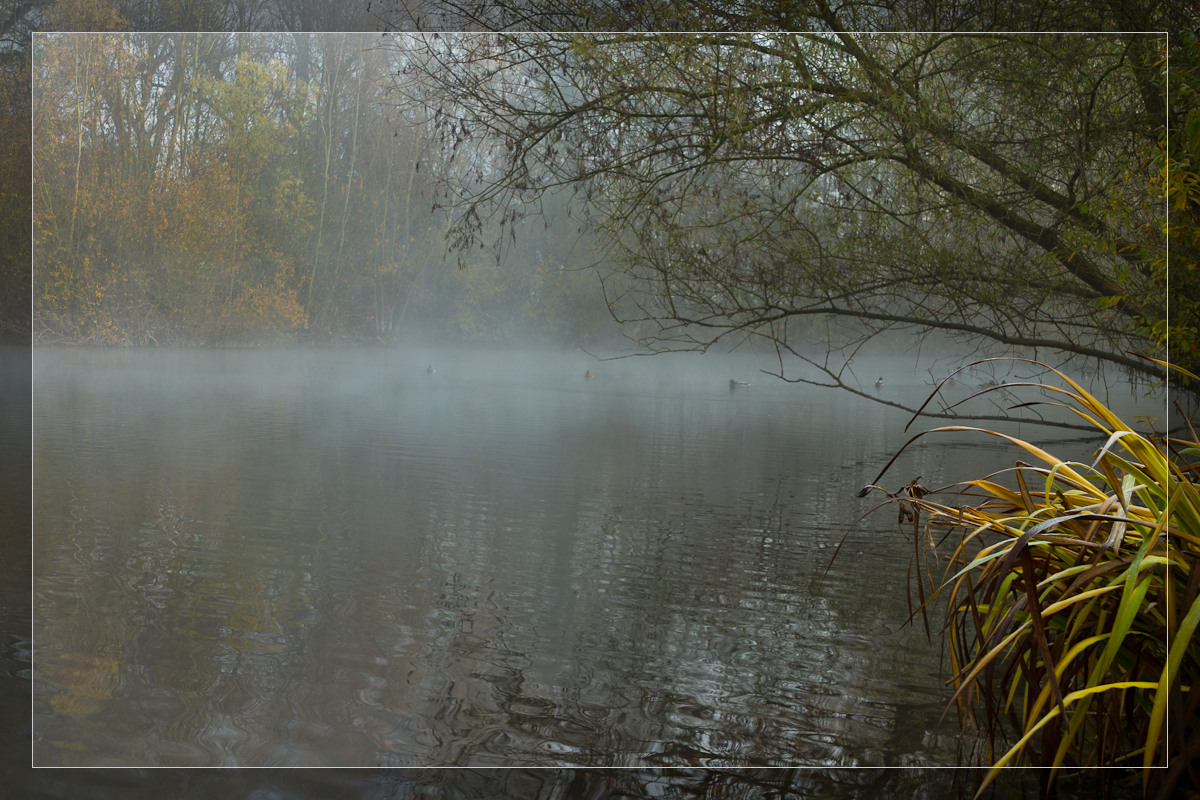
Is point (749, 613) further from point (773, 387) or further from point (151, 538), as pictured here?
point (151, 538)

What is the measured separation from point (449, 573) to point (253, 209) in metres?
1.03

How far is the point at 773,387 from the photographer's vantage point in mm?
2561

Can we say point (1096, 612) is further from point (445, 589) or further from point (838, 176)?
point (445, 589)

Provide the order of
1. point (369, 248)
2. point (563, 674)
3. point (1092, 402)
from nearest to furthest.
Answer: point (1092, 402) → point (563, 674) → point (369, 248)

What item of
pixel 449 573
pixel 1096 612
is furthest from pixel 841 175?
pixel 449 573

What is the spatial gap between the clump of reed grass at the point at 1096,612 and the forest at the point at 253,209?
3.80 feet

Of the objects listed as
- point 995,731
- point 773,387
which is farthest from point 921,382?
point 995,731

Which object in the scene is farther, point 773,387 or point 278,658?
point 773,387

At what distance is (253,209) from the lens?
2.35 m

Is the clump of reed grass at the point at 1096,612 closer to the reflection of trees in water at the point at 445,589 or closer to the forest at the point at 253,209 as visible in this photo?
the reflection of trees in water at the point at 445,589

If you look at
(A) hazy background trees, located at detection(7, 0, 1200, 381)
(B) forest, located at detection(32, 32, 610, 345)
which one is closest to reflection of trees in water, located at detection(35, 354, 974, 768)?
(B) forest, located at detection(32, 32, 610, 345)

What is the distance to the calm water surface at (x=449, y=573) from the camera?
219cm

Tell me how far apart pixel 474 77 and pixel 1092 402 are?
5.55 feet

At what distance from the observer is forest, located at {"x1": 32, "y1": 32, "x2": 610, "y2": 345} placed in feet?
7.59
